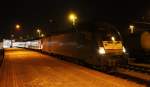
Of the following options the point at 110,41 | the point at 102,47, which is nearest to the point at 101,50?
the point at 102,47

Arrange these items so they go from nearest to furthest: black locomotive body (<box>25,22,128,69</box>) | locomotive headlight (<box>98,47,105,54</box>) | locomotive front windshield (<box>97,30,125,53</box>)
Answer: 1. black locomotive body (<box>25,22,128,69</box>)
2. locomotive headlight (<box>98,47,105,54</box>)
3. locomotive front windshield (<box>97,30,125,53</box>)

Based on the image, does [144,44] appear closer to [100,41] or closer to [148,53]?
[148,53]

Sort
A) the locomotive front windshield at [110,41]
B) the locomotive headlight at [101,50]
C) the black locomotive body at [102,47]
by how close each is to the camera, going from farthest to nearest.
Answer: the locomotive front windshield at [110,41] → the locomotive headlight at [101,50] → the black locomotive body at [102,47]

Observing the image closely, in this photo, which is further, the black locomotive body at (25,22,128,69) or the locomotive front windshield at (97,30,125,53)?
the locomotive front windshield at (97,30,125,53)

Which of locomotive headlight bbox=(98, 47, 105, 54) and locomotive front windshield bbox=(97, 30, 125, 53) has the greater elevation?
locomotive front windshield bbox=(97, 30, 125, 53)

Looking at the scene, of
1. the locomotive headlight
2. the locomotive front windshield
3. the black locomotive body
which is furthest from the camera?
the locomotive front windshield

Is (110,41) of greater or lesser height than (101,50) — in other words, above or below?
above

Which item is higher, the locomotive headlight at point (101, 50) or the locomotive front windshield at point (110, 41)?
the locomotive front windshield at point (110, 41)

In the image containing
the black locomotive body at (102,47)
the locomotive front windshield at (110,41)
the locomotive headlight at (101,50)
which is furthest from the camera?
the locomotive front windshield at (110,41)

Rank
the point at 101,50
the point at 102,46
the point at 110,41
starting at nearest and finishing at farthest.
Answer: the point at 101,50, the point at 102,46, the point at 110,41

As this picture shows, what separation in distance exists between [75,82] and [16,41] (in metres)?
113

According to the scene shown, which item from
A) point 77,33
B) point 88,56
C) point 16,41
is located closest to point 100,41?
point 88,56

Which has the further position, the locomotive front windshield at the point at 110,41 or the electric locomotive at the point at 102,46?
the locomotive front windshield at the point at 110,41

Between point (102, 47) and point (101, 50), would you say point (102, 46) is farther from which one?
point (101, 50)
